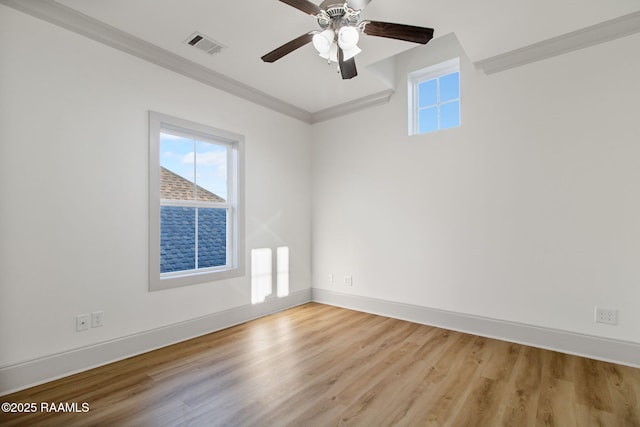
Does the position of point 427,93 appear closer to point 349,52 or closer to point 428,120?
point 428,120

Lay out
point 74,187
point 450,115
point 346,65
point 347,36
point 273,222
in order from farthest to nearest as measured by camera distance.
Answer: point 273,222 < point 450,115 < point 74,187 < point 346,65 < point 347,36

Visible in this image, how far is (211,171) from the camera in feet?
11.5

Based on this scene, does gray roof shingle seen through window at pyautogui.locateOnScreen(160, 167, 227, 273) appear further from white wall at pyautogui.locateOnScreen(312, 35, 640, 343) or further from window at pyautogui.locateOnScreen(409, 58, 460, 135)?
window at pyautogui.locateOnScreen(409, 58, 460, 135)

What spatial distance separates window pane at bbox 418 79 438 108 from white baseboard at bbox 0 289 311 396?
324 centimetres

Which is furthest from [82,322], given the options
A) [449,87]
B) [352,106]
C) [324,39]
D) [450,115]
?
[449,87]

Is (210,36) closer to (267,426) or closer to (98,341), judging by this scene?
(98,341)

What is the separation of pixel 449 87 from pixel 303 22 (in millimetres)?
1945

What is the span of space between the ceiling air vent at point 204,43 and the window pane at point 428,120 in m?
2.36

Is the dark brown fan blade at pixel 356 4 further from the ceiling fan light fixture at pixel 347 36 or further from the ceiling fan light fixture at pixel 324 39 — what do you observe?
the ceiling fan light fixture at pixel 324 39

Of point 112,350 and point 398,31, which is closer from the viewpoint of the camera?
point 398,31

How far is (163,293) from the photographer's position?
→ 2938 mm

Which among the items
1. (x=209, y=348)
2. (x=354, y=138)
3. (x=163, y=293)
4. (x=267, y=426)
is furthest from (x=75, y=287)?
(x=354, y=138)

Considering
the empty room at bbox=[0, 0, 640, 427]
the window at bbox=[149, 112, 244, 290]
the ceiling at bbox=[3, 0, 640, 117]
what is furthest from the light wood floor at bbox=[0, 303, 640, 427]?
the ceiling at bbox=[3, 0, 640, 117]

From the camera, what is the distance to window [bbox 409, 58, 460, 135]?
3471 millimetres
